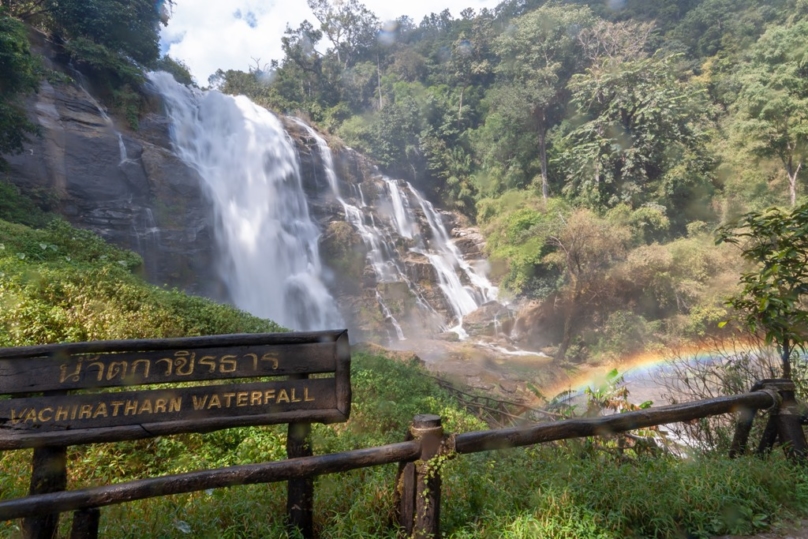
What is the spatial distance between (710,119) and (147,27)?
27.5 m

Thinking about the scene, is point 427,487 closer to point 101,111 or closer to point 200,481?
point 200,481

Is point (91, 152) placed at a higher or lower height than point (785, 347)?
higher

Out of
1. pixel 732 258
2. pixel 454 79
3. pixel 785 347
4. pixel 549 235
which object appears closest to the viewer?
pixel 785 347

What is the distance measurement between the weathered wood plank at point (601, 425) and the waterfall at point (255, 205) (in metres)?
15.3

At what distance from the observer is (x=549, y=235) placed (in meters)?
17.1

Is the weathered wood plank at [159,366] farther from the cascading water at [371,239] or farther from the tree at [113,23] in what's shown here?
the tree at [113,23]

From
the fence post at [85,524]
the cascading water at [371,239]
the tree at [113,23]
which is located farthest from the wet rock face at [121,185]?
the fence post at [85,524]

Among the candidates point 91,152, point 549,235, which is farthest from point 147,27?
point 549,235

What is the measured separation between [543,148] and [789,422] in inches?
917

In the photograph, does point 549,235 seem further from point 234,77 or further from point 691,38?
point 234,77

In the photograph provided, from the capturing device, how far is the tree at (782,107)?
16344 mm

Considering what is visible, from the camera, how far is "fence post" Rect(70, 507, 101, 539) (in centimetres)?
210

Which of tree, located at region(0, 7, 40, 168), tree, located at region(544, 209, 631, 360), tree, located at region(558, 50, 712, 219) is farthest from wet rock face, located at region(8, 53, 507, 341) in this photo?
tree, located at region(558, 50, 712, 219)

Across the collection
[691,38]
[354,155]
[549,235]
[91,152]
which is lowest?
[549,235]
